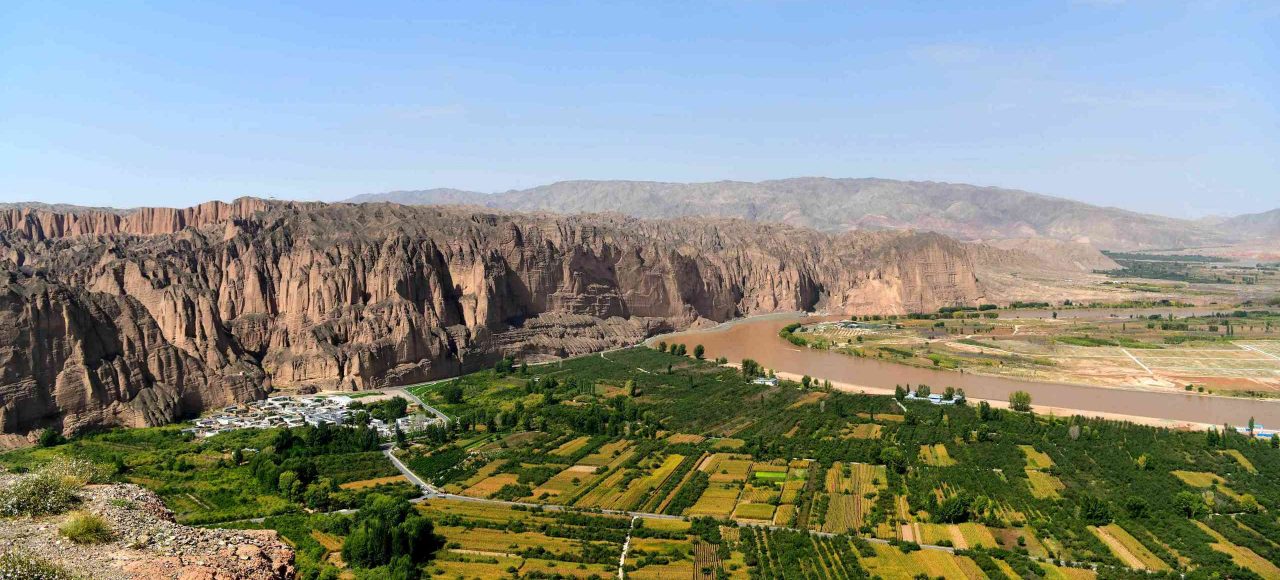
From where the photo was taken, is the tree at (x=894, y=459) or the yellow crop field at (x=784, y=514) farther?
the tree at (x=894, y=459)

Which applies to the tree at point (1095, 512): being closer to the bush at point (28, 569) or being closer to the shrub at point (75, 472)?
the bush at point (28, 569)

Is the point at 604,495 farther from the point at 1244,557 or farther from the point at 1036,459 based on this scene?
the point at 1244,557

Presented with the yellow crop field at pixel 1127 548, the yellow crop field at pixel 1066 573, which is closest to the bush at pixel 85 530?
the yellow crop field at pixel 1066 573

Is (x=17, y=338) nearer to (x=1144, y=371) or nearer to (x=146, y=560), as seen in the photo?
(x=146, y=560)

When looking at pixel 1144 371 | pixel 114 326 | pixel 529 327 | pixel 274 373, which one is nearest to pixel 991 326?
pixel 1144 371

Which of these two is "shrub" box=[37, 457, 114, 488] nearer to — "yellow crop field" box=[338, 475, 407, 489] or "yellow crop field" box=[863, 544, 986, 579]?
"yellow crop field" box=[338, 475, 407, 489]

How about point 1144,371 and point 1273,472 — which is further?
point 1144,371
